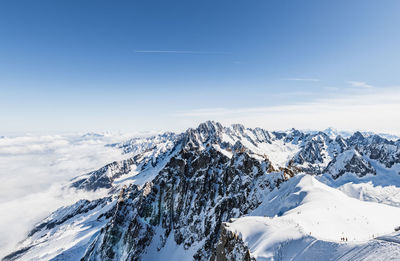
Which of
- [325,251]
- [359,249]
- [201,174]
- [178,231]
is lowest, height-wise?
[178,231]

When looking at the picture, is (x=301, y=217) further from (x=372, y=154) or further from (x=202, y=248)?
(x=372, y=154)

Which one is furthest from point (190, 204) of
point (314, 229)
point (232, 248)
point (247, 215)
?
point (314, 229)

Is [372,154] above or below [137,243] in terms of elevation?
above

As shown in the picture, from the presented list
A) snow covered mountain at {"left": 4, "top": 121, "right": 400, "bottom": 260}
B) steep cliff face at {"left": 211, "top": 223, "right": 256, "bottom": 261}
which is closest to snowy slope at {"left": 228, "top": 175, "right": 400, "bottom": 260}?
snow covered mountain at {"left": 4, "top": 121, "right": 400, "bottom": 260}

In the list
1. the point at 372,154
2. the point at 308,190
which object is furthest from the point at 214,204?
the point at 372,154

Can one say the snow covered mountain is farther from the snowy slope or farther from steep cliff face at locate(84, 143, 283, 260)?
steep cliff face at locate(84, 143, 283, 260)

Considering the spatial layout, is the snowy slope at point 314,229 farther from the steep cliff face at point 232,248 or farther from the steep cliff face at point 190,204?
the steep cliff face at point 190,204

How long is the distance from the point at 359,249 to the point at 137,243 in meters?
90.1

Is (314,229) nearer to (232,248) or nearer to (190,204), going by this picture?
(232,248)

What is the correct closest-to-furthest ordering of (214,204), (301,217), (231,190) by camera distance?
(301,217) < (231,190) < (214,204)

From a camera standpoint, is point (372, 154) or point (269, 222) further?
point (372, 154)

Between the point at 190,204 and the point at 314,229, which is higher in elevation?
the point at 314,229

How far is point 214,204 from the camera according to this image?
7281 centimetres

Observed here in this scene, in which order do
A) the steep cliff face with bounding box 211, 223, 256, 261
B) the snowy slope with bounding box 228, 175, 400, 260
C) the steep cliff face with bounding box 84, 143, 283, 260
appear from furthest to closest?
the steep cliff face with bounding box 84, 143, 283, 260 < the steep cliff face with bounding box 211, 223, 256, 261 < the snowy slope with bounding box 228, 175, 400, 260
